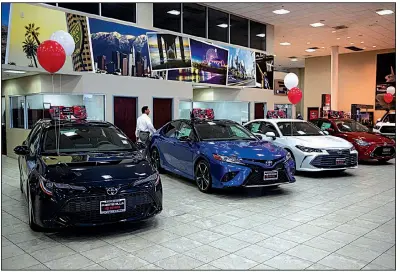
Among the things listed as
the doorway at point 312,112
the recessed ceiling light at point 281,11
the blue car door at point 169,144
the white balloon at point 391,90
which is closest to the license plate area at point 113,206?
the blue car door at point 169,144

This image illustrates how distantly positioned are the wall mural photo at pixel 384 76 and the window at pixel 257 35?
9.22 meters

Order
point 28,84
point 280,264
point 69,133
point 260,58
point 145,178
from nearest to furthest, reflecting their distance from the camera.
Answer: point 280,264, point 145,178, point 69,133, point 28,84, point 260,58

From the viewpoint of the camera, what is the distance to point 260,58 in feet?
51.1

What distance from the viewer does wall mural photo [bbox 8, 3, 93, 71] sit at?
28.8 ft

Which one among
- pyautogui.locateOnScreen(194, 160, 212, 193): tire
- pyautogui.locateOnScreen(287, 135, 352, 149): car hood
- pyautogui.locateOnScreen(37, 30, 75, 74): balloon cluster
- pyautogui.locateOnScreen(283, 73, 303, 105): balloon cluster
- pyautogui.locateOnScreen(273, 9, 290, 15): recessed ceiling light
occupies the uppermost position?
pyautogui.locateOnScreen(273, 9, 290, 15): recessed ceiling light

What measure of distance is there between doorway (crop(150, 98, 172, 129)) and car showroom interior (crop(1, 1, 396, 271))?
5cm

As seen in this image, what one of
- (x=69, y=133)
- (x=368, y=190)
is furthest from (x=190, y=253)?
(x=368, y=190)

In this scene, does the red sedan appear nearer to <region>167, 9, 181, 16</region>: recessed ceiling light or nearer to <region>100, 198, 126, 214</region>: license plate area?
<region>167, 9, 181, 16</region>: recessed ceiling light

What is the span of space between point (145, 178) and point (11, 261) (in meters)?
1.58

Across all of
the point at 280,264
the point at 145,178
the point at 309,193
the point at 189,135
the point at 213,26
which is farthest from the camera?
A: the point at 213,26

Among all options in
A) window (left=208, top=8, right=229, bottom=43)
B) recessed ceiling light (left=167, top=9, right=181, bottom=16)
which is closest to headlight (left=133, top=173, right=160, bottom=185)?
recessed ceiling light (left=167, top=9, right=181, bottom=16)

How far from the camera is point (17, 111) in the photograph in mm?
10852

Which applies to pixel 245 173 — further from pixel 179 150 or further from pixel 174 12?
pixel 174 12

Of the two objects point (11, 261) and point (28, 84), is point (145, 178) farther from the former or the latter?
point (28, 84)
